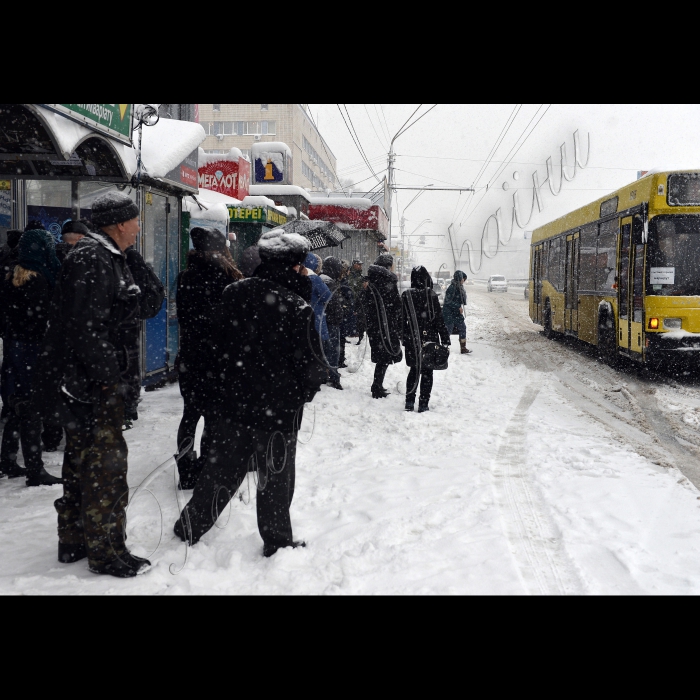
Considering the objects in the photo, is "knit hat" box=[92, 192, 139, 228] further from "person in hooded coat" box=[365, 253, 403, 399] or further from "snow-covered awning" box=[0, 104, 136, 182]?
"person in hooded coat" box=[365, 253, 403, 399]

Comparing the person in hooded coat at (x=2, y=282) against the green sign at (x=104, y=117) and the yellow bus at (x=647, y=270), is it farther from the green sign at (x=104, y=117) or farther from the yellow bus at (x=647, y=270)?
the yellow bus at (x=647, y=270)

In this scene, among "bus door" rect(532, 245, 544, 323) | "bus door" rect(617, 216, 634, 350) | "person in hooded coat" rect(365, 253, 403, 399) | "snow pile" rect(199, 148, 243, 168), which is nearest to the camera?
"person in hooded coat" rect(365, 253, 403, 399)

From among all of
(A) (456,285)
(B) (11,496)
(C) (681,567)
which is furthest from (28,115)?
(A) (456,285)

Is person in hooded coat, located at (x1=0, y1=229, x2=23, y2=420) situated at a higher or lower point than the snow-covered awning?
lower

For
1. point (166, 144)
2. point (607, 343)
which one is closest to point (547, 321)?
point (607, 343)

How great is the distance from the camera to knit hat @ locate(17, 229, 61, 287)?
5.05 meters

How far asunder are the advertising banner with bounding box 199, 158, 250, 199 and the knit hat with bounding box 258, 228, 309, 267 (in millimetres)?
10870

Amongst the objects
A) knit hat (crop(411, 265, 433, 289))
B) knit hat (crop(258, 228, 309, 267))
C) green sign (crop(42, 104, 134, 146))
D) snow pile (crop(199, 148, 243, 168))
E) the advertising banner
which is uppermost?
snow pile (crop(199, 148, 243, 168))

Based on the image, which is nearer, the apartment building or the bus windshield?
the bus windshield

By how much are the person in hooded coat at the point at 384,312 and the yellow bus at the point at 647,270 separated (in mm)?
4234

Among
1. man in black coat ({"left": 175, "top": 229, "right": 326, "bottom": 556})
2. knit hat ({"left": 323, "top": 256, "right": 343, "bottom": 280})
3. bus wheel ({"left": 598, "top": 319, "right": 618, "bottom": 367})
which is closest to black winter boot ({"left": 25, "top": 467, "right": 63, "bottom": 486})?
man in black coat ({"left": 175, "top": 229, "right": 326, "bottom": 556})

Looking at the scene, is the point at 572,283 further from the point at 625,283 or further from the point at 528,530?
the point at 528,530

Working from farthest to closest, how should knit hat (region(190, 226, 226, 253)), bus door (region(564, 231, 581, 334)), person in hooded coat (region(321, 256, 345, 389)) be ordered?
bus door (region(564, 231, 581, 334))
person in hooded coat (region(321, 256, 345, 389))
knit hat (region(190, 226, 226, 253))
